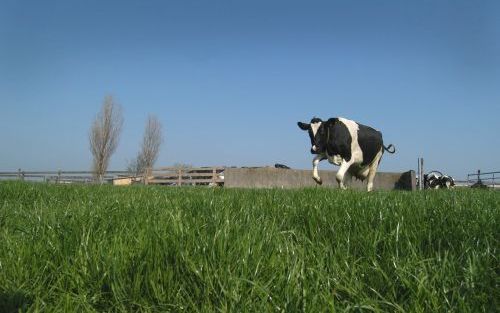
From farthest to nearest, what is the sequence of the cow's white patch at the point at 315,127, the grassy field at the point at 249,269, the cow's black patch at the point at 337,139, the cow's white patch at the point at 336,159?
the cow's white patch at the point at 315,127
the cow's white patch at the point at 336,159
the cow's black patch at the point at 337,139
the grassy field at the point at 249,269

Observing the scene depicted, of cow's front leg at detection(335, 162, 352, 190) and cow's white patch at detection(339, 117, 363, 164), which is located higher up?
cow's white patch at detection(339, 117, 363, 164)

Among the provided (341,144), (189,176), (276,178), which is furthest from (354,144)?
(189,176)

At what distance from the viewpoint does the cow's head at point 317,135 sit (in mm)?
13306

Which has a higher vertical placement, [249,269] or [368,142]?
[368,142]

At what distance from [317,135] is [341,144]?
2.45ft

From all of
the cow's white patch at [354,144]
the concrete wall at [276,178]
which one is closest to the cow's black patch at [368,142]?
the cow's white patch at [354,144]

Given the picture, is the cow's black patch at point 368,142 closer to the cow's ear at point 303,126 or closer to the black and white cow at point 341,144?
the black and white cow at point 341,144

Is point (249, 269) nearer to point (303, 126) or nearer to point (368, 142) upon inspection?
point (303, 126)

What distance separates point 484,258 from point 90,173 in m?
43.7

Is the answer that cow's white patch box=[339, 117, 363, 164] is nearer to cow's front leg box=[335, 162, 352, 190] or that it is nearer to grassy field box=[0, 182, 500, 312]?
cow's front leg box=[335, 162, 352, 190]

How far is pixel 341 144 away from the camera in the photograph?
13.1m

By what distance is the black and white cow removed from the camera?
43.0 feet

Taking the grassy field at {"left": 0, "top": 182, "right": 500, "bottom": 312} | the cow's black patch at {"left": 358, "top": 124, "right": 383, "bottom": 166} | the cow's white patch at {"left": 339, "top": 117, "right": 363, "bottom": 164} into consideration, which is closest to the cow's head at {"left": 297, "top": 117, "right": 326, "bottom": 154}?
the cow's white patch at {"left": 339, "top": 117, "right": 363, "bottom": 164}

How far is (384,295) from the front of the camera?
5.94 ft
